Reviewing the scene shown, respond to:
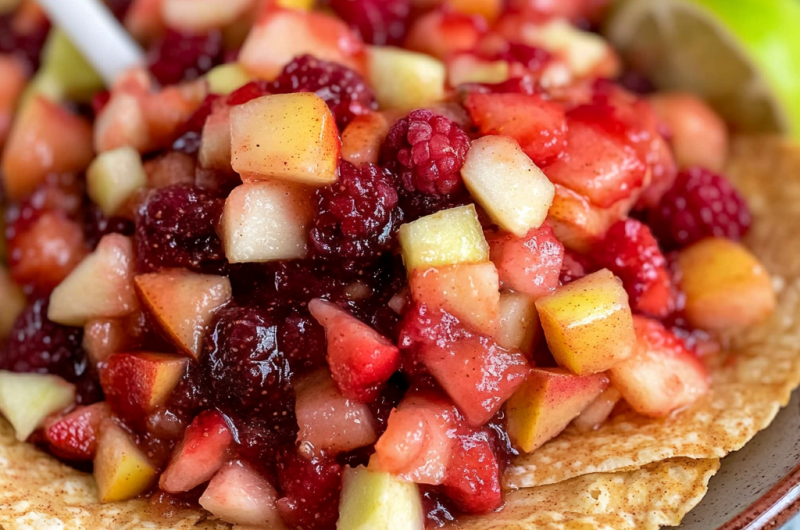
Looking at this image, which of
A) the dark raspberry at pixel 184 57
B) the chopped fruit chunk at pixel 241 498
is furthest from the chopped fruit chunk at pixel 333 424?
the dark raspberry at pixel 184 57

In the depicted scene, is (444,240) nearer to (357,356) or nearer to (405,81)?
(357,356)

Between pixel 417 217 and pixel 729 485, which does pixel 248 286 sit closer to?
pixel 417 217

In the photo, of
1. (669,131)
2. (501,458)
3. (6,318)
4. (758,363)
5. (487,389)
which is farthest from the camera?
(669,131)

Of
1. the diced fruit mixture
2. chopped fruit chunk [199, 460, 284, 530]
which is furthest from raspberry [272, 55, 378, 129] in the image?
chopped fruit chunk [199, 460, 284, 530]

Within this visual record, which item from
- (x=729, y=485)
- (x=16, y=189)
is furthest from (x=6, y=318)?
(x=729, y=485)

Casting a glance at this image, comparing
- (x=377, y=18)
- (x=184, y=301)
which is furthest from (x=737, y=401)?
(x=377, y=18)
